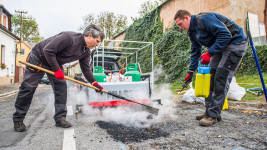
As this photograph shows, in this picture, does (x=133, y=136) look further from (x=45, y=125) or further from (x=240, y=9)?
(x=240, y=9)

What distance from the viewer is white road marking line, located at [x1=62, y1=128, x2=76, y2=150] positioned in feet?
7.04

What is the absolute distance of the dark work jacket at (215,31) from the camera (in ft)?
9.19

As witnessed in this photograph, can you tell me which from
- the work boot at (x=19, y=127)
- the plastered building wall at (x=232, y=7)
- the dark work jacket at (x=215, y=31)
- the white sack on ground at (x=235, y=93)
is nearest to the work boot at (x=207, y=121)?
the dark work jacket at (x=215, y=31)

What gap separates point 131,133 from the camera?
8.39 ft

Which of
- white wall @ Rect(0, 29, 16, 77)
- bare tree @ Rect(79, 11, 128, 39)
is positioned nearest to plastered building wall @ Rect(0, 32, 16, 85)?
white wall @ Rect(0, 29, 16, 77)

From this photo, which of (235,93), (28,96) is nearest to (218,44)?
(235,93)

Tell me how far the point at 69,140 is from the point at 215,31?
8.29 ft

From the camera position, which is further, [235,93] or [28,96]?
[235,93]

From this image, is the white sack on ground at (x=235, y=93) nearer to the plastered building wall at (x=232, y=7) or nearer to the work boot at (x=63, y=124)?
the work boot at (x=63, y=124)

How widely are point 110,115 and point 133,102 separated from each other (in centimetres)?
50

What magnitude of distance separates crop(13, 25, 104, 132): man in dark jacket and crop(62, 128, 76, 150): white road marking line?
25 cm

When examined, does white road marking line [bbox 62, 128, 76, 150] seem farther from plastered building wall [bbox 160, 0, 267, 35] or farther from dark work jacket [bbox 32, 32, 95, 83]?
plastered building wall [bbox 160, 0, 267, 35]

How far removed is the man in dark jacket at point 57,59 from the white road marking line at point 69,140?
0.25 meters

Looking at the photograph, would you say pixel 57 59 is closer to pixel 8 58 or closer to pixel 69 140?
pixel 69 140
